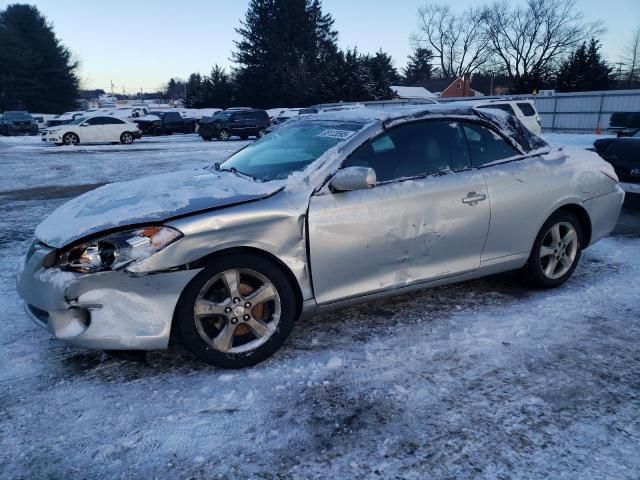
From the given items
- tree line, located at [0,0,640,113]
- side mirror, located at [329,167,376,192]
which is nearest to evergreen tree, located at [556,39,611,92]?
tree line, located at [0,0,640,113]

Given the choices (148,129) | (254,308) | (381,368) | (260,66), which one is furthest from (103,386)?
(260,66)

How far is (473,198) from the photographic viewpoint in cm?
384

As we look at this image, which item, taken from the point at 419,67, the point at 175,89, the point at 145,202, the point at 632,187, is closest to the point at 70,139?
the point at 632,187

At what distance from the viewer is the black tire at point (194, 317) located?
301cm

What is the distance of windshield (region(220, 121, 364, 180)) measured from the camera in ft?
12.1

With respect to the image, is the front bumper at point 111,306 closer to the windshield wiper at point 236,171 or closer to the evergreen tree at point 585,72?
the windshield wiper at point 236,171

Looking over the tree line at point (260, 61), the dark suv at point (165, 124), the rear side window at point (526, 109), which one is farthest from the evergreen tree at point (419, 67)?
the rear side window at point (526, 109)

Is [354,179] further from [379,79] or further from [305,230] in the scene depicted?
[379,79]

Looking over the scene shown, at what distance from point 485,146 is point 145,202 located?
8.42ft

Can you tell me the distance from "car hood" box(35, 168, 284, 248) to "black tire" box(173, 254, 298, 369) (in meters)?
0.37

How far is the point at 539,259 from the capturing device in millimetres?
4312

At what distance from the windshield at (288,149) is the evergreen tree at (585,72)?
43873 mm

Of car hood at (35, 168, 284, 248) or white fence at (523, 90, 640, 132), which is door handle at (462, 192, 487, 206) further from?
white fence at (523, 90, 640, 132)

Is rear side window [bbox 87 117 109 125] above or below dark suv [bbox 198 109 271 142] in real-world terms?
above
